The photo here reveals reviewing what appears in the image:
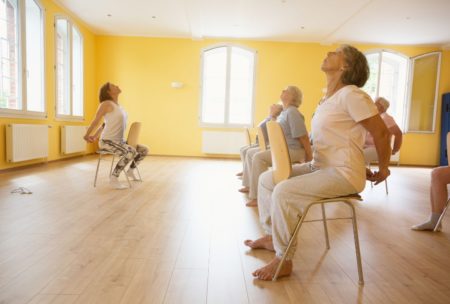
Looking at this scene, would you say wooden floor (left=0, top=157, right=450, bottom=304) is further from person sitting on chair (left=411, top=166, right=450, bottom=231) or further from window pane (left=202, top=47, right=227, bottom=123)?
window pane (left=202, top=47, right=227, bottom=123)

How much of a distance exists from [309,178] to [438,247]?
1318 mm

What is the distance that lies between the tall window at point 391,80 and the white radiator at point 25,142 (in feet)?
24.5

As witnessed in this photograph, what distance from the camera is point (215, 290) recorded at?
1487 millimetres

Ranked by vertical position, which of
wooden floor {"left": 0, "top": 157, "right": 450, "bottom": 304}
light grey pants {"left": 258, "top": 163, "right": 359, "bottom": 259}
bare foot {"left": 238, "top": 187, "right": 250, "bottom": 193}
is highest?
light grey pants {"left": 258, "top": 163, "right": 359, "bottom": 259}

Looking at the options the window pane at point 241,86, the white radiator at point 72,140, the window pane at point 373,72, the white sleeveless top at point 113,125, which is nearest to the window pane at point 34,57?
the white radiator at point 72,140

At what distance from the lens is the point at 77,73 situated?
7348 mm

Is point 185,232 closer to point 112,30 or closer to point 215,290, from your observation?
point 215,290

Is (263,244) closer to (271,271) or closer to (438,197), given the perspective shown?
(271,271)

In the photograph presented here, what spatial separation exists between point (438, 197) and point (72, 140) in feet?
21.1

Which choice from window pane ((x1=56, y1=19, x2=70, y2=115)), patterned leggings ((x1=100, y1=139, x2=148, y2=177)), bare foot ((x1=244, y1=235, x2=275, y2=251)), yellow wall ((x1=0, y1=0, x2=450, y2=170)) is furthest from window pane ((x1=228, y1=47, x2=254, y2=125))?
bare foot ((x1=244, y1=235, x2=275, y2=251))

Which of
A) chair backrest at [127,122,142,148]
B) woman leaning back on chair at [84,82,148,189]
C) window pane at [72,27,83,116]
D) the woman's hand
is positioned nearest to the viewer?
the woman's hand

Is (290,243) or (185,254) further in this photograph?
(185,254)

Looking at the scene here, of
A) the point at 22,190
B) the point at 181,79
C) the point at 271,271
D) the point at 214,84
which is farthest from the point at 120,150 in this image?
the point at 214,84

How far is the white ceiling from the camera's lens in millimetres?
5902
